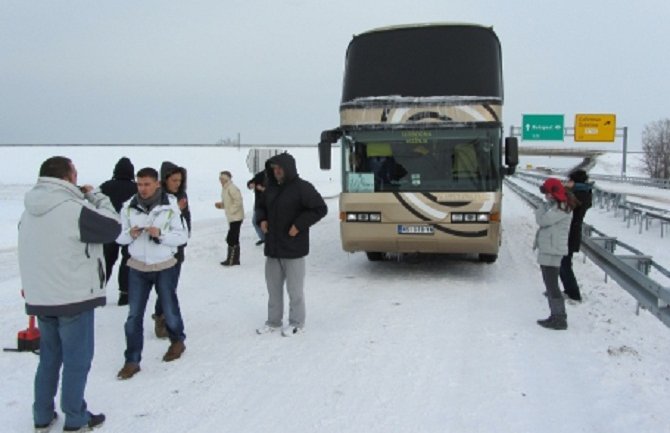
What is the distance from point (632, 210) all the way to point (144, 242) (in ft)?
56.7

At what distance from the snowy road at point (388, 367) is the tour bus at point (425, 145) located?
0.99m

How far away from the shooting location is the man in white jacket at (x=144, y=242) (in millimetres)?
5043

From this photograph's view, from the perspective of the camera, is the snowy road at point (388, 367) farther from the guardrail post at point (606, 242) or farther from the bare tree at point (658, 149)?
the bare tree at point (658, 149)

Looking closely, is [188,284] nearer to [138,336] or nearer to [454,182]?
[138,336]

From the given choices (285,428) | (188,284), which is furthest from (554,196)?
(188,284)

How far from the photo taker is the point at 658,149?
220 feet

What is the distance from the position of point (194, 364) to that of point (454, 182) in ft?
17.5

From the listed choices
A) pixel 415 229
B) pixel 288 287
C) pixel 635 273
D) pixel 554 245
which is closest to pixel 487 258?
pixel 415 229

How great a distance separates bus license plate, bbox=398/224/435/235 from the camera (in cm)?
908

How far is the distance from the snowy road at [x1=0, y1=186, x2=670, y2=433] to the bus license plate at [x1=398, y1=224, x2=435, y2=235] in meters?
0.93

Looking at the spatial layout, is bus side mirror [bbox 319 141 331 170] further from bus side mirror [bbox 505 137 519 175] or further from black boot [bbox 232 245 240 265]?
bus side mirror [bbox 505 137 519 175]

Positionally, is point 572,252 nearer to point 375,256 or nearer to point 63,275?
point 375,256

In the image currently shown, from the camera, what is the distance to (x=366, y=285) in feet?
29.8

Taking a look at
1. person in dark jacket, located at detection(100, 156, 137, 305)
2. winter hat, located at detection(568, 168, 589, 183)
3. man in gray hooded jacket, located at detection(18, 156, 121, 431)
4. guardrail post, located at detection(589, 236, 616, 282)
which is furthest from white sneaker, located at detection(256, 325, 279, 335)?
guardrail post, located at detection(589, 236, 616, 282)
